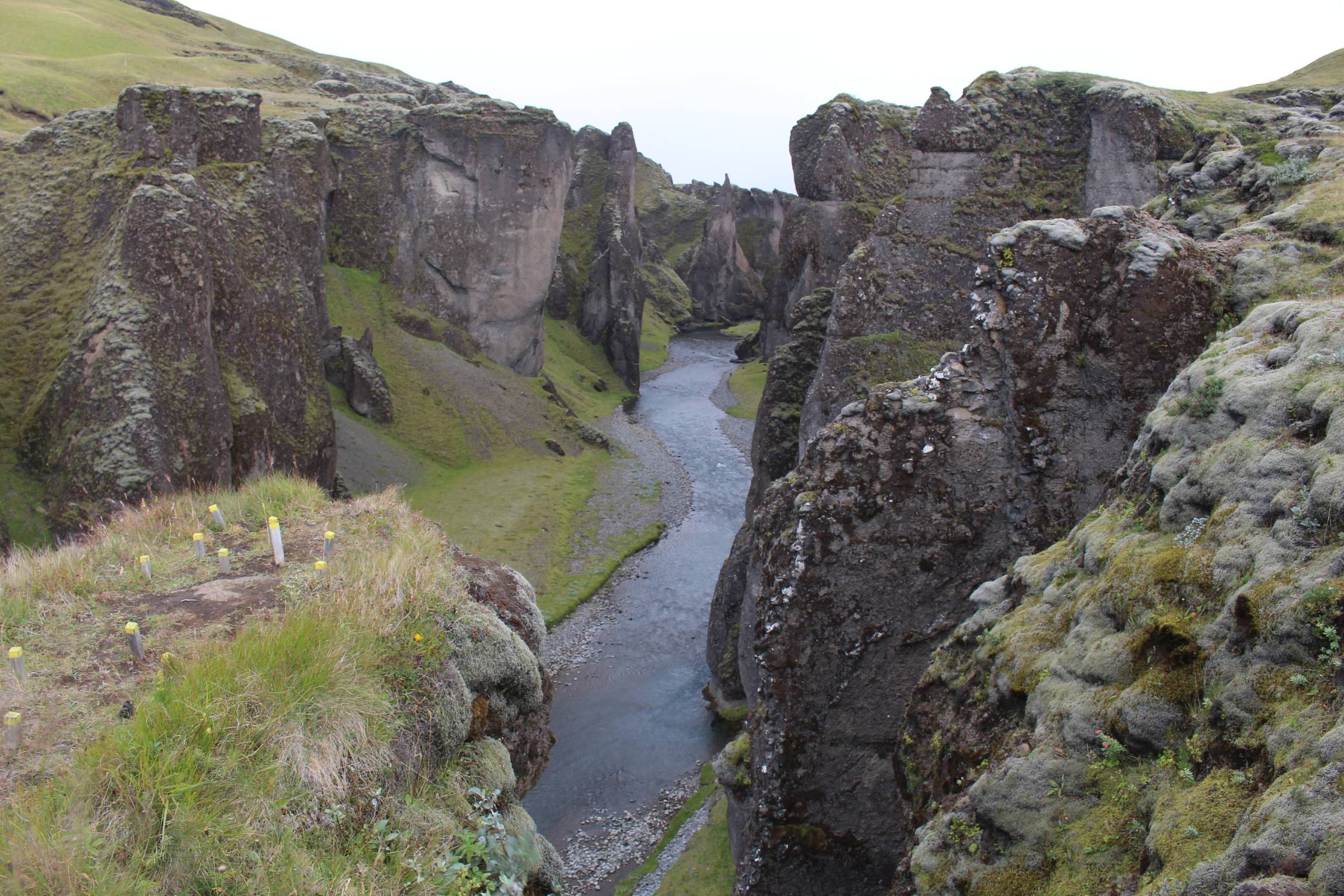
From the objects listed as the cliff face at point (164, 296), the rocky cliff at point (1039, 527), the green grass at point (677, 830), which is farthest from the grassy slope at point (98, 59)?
the green grass at point (677, 830)

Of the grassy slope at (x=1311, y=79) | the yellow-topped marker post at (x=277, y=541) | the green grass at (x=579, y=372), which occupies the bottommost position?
the green grass at (x=579, y=372)

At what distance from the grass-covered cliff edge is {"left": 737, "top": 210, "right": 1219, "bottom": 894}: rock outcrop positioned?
14.1ft

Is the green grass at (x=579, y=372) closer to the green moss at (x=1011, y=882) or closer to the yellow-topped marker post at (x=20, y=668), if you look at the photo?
the yellow-topped marker post at (x=20, y=668)

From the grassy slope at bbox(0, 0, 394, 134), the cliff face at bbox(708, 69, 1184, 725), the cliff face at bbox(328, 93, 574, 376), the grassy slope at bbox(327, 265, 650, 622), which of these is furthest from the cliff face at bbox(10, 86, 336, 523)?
the cliff face at bbox(328, 93, 574, 376)

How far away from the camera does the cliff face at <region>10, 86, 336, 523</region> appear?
65.7 feet

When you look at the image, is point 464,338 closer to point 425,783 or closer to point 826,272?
point 826,272

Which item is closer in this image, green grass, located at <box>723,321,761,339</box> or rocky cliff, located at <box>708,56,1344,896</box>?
rocky cliff, located at <box>708,56,1344,896</box>

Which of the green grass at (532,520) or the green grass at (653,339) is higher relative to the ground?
the green grass at (653,339)

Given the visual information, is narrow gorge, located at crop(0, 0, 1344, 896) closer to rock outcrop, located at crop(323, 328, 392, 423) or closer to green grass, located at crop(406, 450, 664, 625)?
green grass, located at crop(406, 450, 664, 625)

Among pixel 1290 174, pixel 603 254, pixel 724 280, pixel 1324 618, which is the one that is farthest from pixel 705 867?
pixel 724 280

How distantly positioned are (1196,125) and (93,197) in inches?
1143

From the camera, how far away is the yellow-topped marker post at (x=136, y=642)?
8414 millimetres

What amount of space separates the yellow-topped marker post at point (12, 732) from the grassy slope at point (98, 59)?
31.7m

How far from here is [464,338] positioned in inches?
2018
